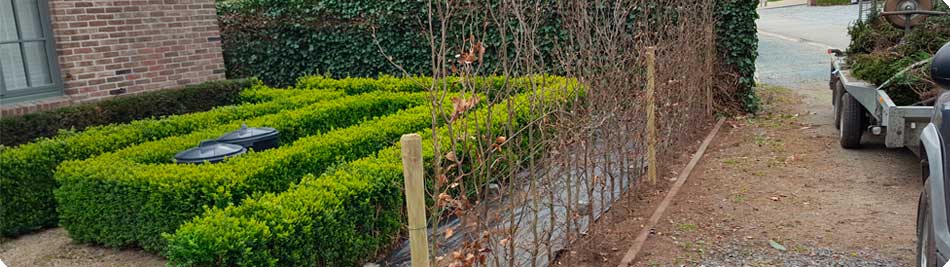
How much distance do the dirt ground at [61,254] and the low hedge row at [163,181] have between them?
0.26 feet

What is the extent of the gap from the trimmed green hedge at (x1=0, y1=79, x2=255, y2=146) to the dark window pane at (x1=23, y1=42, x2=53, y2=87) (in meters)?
0.75

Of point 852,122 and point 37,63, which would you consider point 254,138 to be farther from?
point 852,122

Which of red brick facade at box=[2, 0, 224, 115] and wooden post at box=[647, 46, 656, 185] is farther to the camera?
red brick facade at box=[2, 0, 224, 115]

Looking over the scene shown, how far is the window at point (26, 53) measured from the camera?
7.34 metres

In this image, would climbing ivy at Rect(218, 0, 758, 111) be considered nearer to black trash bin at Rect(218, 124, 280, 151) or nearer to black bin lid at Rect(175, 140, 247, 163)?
black trash bin at Rect(218, 124, 280, 151)

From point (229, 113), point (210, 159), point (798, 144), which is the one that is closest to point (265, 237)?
point (210, 159)

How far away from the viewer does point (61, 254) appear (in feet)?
17.3

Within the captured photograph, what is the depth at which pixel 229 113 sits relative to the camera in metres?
7.27

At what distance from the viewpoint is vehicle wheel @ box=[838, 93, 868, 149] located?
7441 millimetres

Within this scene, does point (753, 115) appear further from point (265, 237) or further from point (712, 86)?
point (265, 237)

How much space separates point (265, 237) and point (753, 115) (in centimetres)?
790

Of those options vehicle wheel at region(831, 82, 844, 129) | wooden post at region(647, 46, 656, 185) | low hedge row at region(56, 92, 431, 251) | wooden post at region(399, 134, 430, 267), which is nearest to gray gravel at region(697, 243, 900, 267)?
wooden post at region(647, 46, 656, 185)

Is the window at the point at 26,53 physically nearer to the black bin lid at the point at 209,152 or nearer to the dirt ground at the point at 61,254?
the dirt ground at the point at 61,254

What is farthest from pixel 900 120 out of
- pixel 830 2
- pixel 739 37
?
pixel 830 2
